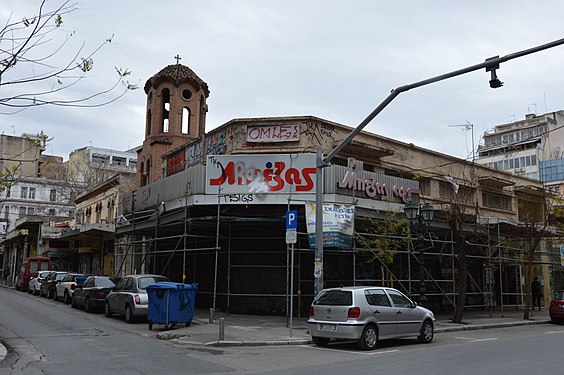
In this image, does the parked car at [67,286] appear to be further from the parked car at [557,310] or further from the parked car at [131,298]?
the parked car at [557,310]

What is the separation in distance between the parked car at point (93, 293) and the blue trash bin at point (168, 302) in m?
5.38

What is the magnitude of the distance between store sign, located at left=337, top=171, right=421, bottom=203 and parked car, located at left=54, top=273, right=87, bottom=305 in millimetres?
13833

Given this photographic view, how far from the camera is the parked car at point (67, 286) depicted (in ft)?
83.6

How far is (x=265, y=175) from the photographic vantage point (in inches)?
788

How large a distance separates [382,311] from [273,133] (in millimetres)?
10263

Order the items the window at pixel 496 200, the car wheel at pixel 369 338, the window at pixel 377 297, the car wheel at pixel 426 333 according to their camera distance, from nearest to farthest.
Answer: the car wheel at pixel 369 338 < the window at pixel 377 297 < the car wheel at pixel 426 333 < the window at pixel 496 200

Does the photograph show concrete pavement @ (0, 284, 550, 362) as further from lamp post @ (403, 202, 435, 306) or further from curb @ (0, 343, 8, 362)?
lamp post @ (403, 202, 435, 306)

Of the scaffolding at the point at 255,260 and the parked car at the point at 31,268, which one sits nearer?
the scaffolding at the point at 255,260

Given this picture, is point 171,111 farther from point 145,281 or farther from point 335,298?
point 335,298

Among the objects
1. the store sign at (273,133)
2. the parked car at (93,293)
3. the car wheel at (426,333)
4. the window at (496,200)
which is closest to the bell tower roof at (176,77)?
the store sign at (273,133)

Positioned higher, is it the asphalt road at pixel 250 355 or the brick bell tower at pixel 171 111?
the brick bell tower at pixel 171 111

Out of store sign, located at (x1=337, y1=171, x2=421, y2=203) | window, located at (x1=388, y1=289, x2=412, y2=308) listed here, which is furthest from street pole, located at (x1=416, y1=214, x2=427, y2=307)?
window, located at (x1=388, y1=289, x2=412, y2=308)

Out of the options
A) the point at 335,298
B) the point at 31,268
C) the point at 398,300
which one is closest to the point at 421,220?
the point at 398,300

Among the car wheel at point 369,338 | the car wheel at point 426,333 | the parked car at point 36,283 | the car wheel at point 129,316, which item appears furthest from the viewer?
the parked car at point 36,283
